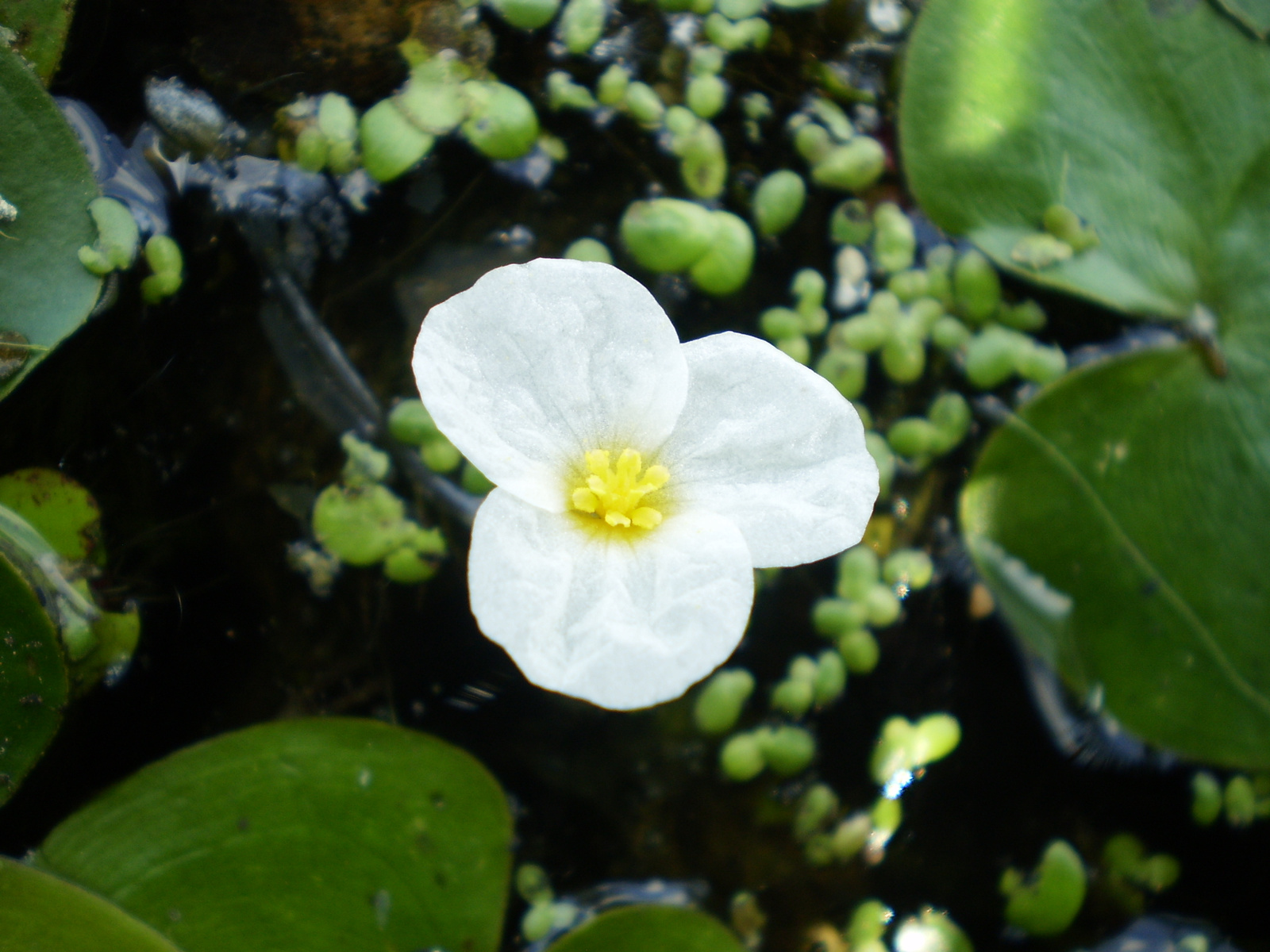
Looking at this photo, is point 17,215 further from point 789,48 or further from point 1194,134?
point 1194,134

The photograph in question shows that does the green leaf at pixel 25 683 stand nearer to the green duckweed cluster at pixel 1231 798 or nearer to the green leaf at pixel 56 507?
the green leaf at pixel 56 507

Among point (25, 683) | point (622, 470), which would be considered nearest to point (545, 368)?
point (622, 470)

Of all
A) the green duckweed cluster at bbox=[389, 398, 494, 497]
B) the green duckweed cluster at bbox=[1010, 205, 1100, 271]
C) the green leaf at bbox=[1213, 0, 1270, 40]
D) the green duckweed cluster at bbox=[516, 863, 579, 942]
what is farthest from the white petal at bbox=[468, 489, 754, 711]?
the green leaf at bbox=[1213, 0, 1270, 40]

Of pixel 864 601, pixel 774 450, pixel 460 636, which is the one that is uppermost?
pixel 774 450

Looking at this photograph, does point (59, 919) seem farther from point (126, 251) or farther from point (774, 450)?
point (774, 450)

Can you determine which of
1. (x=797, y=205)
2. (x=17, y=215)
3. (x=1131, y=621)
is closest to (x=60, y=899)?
(x=17, y=215)

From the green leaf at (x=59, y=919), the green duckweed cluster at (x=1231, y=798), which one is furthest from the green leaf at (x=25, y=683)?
the green duckweed cluster at (x=1231, y=798)
